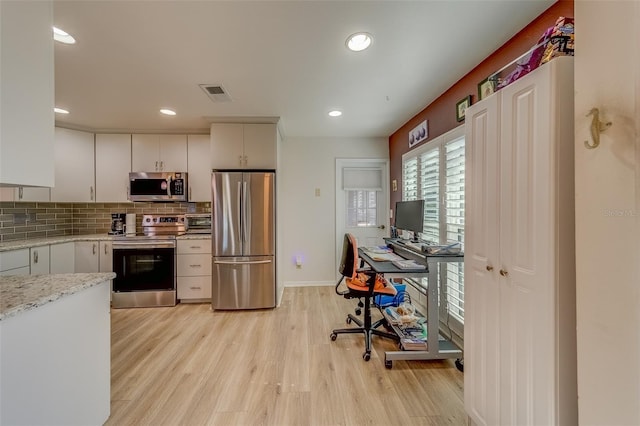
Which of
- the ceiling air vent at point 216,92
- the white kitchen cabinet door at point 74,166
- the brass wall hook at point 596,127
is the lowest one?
the brass wall hook at point 596,127

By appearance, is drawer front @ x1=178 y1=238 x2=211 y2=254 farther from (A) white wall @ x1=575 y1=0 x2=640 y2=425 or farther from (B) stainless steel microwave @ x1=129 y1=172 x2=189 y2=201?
(A) white wall @ x1=575 y1=0 x2=640 y2=425

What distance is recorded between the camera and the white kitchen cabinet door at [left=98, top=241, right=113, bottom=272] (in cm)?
334

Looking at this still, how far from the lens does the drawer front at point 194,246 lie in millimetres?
3430

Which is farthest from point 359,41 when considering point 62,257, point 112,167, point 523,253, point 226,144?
point 62,257

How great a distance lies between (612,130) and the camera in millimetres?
775

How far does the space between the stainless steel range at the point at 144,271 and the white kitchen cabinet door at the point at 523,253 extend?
135 inches

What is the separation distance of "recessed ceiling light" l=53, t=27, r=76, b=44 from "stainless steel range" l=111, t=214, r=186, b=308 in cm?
224

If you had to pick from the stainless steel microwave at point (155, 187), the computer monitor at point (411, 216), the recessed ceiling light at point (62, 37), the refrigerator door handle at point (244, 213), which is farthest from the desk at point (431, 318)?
the stainless steel microwave at point (155, 187)

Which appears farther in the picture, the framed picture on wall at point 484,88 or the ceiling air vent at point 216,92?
the ceiling air vent at point 216,92

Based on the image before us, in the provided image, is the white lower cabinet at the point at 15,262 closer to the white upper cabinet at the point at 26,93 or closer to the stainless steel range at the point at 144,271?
the stainless steel range at the point at 144,271

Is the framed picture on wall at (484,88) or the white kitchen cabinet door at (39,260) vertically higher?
the framed picture on wall at (484,88)

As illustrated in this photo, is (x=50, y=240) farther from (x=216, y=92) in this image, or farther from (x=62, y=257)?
(x=216, y=92)

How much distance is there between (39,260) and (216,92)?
2.75 metres

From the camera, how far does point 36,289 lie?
47.1 inches
